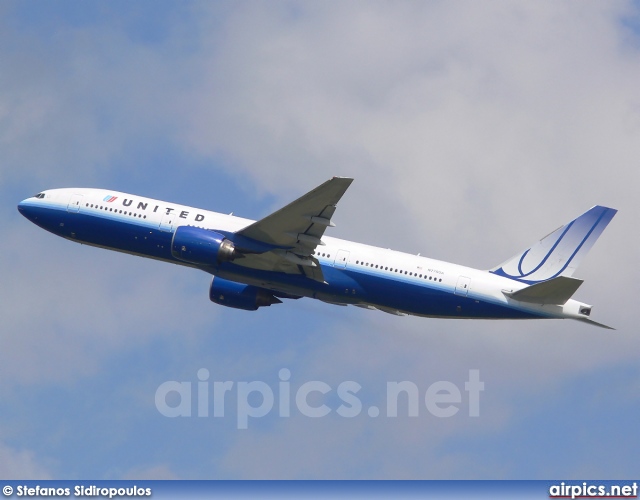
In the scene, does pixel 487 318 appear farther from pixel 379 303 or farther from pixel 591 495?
pixel 591 495

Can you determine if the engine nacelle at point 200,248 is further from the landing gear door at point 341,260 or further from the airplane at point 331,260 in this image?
the landing gear door at point 341,260

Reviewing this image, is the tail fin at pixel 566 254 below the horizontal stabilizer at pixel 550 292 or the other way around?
the other way around

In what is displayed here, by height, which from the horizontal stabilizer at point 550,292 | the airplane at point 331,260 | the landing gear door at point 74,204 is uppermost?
the landing gear door at point 74,204

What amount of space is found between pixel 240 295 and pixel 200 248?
6567mm

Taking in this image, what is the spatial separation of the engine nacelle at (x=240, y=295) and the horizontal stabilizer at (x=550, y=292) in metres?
14.4

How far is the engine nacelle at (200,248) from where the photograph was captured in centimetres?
6412

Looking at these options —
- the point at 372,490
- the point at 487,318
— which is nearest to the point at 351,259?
the point at 487,318

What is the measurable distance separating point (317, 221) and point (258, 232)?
383 cm

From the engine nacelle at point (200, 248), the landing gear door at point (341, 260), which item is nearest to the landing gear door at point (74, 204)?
the engine nacelle at point (200, 248)

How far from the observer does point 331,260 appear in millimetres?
65562

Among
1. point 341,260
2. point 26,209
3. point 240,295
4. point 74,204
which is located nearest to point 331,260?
point 341,260

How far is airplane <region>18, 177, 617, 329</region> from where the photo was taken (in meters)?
63.2

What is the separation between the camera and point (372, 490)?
58.4 m

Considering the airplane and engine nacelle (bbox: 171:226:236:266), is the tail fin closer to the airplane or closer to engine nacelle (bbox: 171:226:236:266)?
the airplane
